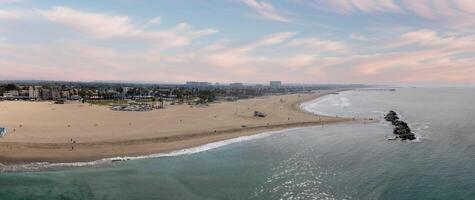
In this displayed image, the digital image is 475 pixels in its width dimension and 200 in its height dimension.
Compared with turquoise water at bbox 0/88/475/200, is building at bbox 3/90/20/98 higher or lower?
higher

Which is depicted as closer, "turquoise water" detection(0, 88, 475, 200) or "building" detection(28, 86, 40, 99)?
"turquoise water" detection(0, 88, 475, 200)

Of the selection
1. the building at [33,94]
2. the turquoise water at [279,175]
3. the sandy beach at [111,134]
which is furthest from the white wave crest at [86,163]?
the building at [33,94]

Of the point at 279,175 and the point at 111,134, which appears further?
the point at 111,134

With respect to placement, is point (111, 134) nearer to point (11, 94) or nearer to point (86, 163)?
point (86, 163)

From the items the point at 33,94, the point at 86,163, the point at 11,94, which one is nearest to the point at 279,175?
the point at 86,163

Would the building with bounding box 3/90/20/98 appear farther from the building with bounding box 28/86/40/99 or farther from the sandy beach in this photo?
the sandy beach

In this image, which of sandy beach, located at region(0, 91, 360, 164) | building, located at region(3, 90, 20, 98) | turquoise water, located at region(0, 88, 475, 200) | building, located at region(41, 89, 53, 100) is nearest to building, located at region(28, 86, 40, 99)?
building, located at region(41, 89, 53, 100)

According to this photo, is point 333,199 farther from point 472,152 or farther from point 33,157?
point 33,157

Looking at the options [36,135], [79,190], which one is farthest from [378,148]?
[36,135]
